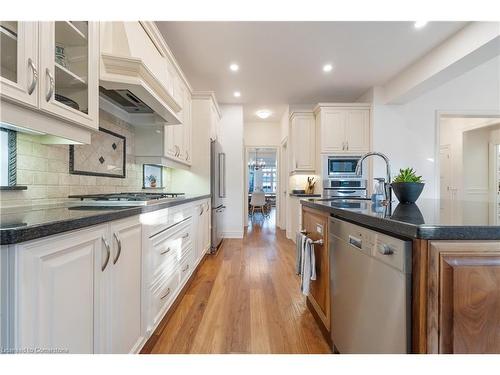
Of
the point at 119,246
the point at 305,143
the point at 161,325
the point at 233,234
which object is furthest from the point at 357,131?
the point at 119,246

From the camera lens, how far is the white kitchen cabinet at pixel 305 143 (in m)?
4.92

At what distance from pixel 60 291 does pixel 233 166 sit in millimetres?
4473

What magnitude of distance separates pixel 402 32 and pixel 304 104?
8.18ft

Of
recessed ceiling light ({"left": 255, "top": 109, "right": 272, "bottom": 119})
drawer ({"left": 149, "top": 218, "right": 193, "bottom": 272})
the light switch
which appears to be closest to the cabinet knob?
the light switch

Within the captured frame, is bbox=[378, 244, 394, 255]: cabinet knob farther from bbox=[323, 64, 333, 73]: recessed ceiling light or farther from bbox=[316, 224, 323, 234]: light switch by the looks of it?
bbox=[323, 64, 333, 73]: recessed ceiling light

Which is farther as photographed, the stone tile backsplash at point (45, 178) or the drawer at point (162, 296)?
the drawer at point (162, 296)

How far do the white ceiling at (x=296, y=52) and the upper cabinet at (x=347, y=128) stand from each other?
0.41 m

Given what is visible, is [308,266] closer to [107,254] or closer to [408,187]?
[408,187]

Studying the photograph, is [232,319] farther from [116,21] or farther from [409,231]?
[116,21]

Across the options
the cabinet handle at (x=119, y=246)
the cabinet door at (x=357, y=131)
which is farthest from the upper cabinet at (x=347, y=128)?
the cabinet handle at (x=119, y=246)

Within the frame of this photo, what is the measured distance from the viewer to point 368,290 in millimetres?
1095

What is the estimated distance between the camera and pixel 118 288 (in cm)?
122

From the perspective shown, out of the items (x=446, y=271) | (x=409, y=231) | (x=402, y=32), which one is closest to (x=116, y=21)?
(x=409, y=231)

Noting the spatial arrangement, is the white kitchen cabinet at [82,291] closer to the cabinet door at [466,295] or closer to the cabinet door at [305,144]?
the cabinet door at [466,295]
